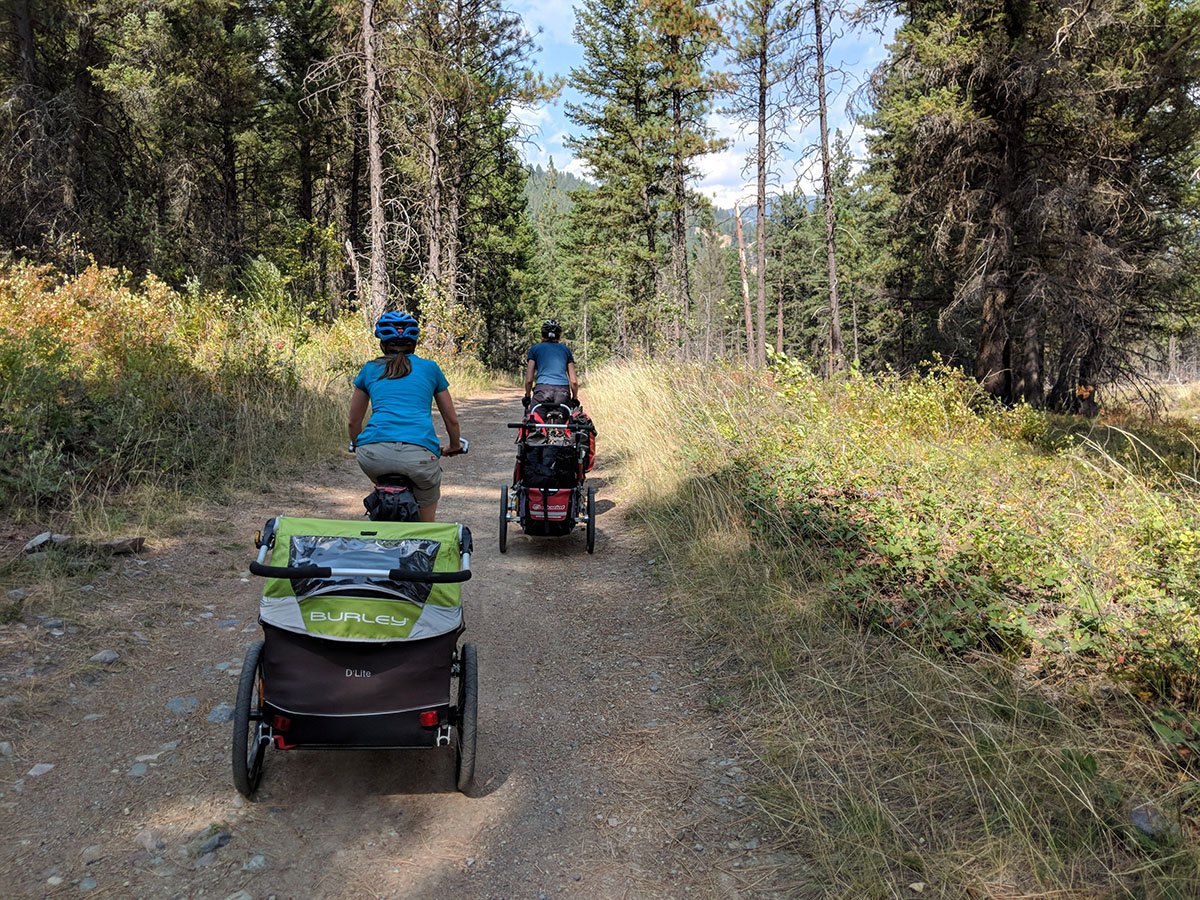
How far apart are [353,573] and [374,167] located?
50.0 feet

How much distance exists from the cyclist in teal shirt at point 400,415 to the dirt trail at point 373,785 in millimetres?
1462

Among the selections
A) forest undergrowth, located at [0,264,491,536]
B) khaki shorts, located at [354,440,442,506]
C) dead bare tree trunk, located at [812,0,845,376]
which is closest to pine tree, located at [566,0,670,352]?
dead bare tree trunk, located at [812,0,845,376]

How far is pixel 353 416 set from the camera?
459 centimetres

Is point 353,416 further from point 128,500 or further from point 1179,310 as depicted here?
point 1179,310

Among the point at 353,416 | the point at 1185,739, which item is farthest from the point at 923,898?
the point at 353,416

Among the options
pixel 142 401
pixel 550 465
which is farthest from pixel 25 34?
pixel 550 465

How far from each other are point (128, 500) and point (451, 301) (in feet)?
55.6

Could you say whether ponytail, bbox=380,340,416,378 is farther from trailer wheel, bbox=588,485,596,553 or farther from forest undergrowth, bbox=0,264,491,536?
forest undergrowth, bbox=0,264,491,536

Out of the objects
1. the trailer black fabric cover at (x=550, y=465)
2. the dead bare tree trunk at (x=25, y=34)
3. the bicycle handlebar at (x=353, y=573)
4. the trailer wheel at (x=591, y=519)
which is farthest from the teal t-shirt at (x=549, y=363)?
the dead bare tree trunk at (x=25, y=34)

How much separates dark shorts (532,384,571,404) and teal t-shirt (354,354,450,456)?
11.4 feet

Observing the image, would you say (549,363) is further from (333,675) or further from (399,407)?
(333,675)

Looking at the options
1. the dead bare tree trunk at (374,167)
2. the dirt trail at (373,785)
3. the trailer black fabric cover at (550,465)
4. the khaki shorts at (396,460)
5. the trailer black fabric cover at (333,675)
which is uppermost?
the dead bare tree trunk at (374,167)

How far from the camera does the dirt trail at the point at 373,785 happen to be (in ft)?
8.98

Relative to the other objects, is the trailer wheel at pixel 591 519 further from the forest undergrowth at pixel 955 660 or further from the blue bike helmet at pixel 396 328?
the blue bike helmet at pixel 396 328
